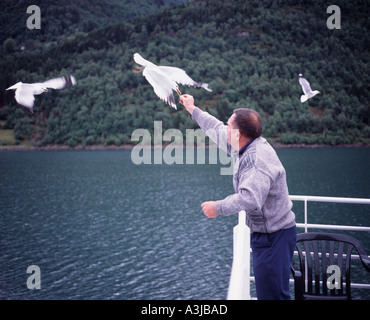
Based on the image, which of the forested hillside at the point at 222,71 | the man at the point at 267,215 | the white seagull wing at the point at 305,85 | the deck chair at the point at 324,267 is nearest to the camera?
the man at the point at 267,215

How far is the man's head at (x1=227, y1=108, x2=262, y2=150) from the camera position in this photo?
222cm

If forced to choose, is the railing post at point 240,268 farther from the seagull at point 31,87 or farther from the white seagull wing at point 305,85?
the white seagull wing at point 305,85

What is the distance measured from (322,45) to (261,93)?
6077 centimetres

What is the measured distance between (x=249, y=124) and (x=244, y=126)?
32 mm

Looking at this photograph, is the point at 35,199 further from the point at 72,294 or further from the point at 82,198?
the point at 72,294

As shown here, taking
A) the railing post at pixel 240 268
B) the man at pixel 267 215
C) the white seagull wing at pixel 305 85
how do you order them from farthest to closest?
1. the white seagull wing at pixel 305 85
2. the man at pixel 267 215
3. the railing post at pixel 240 268

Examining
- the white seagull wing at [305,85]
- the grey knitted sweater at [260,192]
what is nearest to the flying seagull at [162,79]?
the grey knitted sweater at [260,192]

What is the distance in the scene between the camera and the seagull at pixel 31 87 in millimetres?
4684

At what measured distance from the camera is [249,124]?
222 centimetres

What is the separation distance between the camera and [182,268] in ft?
55.2

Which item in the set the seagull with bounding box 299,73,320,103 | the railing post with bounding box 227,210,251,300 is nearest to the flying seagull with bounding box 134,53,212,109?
the railing post with bounding box 227,210,251,300

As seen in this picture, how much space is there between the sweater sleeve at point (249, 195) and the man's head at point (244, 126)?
0.25m
